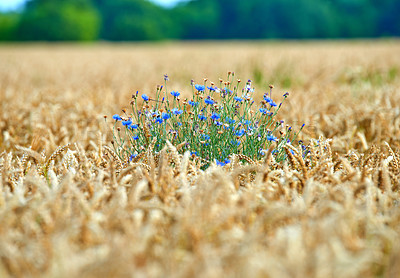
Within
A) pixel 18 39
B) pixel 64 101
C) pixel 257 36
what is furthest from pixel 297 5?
pixel 64 101

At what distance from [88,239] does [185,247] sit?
0.30 metres

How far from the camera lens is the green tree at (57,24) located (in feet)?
152

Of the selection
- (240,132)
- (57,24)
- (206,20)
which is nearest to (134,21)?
(57,24)

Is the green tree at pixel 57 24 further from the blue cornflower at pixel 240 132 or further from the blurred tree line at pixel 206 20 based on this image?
the blue cornflower at pixel 240 132

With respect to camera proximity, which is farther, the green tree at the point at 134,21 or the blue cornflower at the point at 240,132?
the green tree at the point at 134,21

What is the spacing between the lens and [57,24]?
156 feet

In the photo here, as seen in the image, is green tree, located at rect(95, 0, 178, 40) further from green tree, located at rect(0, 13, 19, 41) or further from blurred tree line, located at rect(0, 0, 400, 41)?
green tree, located at rect(0, 13, 19, 41)

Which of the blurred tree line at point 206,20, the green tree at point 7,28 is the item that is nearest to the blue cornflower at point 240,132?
the blurred tree line at point 206,20

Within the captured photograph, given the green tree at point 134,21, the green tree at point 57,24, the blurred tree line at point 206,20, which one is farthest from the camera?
the green tree at point 134,21

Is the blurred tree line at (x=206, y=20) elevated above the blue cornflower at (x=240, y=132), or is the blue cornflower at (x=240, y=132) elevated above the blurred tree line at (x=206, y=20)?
the blurred tree line at (x=206, y=20)

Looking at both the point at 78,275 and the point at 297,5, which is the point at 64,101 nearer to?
the point at 78,275

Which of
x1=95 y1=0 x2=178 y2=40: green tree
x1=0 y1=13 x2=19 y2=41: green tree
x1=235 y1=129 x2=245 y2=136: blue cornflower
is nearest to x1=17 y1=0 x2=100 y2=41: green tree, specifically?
x1=0 y1=13 x2=19 y2=41: green tree

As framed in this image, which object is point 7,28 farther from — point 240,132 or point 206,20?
point 240,132

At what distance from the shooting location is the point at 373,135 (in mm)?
3162
